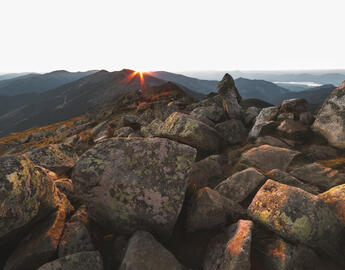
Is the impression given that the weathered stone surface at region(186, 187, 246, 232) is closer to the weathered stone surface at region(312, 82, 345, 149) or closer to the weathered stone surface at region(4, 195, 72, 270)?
the weathered stone surface at region(4, 195, 72, 270)

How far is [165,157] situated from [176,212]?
2.24 metres

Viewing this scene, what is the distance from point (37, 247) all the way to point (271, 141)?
1664 cm

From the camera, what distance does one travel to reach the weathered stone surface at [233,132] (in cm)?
1886

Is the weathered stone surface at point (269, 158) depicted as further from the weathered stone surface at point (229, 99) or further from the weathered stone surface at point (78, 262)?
the weathered stone surface at point (78, 262)

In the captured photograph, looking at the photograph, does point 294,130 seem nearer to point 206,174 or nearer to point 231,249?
point 206,174

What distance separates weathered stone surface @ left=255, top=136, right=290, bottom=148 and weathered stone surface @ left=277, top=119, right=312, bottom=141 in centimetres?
107

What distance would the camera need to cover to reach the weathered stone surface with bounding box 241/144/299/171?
42.2 ft

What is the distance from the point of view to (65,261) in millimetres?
5852

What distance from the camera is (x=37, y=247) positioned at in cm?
638

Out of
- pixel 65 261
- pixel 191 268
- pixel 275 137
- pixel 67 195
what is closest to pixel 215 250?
pixel 191 268

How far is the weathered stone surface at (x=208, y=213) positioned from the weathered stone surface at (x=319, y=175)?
5.51 m

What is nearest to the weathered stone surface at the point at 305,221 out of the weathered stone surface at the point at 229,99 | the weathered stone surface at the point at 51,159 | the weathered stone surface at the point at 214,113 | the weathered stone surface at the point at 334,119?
the weathered stone surface at the point at 334,119

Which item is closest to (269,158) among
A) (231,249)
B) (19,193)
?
(231,249)

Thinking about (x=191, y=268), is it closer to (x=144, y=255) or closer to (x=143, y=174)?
(x=144, y=255)
